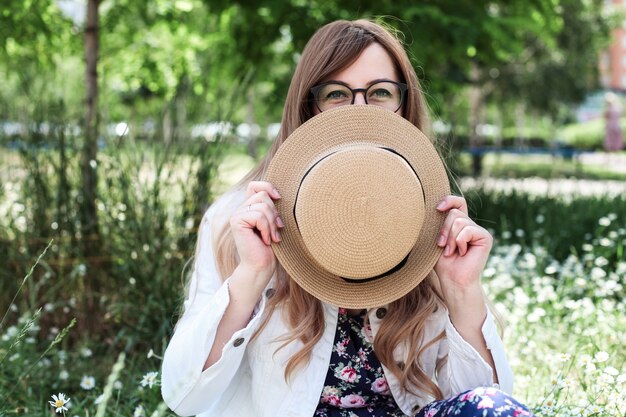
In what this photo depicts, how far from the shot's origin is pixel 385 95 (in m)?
1.94

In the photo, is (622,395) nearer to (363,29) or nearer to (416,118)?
(416,118)

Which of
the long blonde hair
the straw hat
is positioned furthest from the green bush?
the straw hat

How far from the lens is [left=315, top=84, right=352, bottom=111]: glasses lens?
193 centimetres

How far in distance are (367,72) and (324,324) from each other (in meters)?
0.73

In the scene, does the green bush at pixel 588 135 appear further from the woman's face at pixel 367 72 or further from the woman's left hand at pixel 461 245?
the woman's left hand at pixel 461 245

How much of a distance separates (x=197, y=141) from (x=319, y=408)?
1992 millimetres

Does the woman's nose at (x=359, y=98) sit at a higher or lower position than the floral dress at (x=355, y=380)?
higher

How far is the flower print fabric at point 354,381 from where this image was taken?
1.85m

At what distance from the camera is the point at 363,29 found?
6.48 ft

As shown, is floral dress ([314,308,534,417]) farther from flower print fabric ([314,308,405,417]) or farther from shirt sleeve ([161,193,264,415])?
shirt sleeve ([161,193,264,415])

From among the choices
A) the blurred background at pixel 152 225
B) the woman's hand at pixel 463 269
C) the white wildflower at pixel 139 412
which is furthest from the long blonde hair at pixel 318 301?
the white wildflower at pixel 139 412

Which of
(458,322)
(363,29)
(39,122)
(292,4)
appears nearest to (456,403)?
(458,322)

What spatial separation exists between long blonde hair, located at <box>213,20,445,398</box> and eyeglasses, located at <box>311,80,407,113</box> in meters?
0.03

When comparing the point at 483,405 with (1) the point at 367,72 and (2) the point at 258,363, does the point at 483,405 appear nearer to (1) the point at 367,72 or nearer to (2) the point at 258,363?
(2) the point at 258,363
